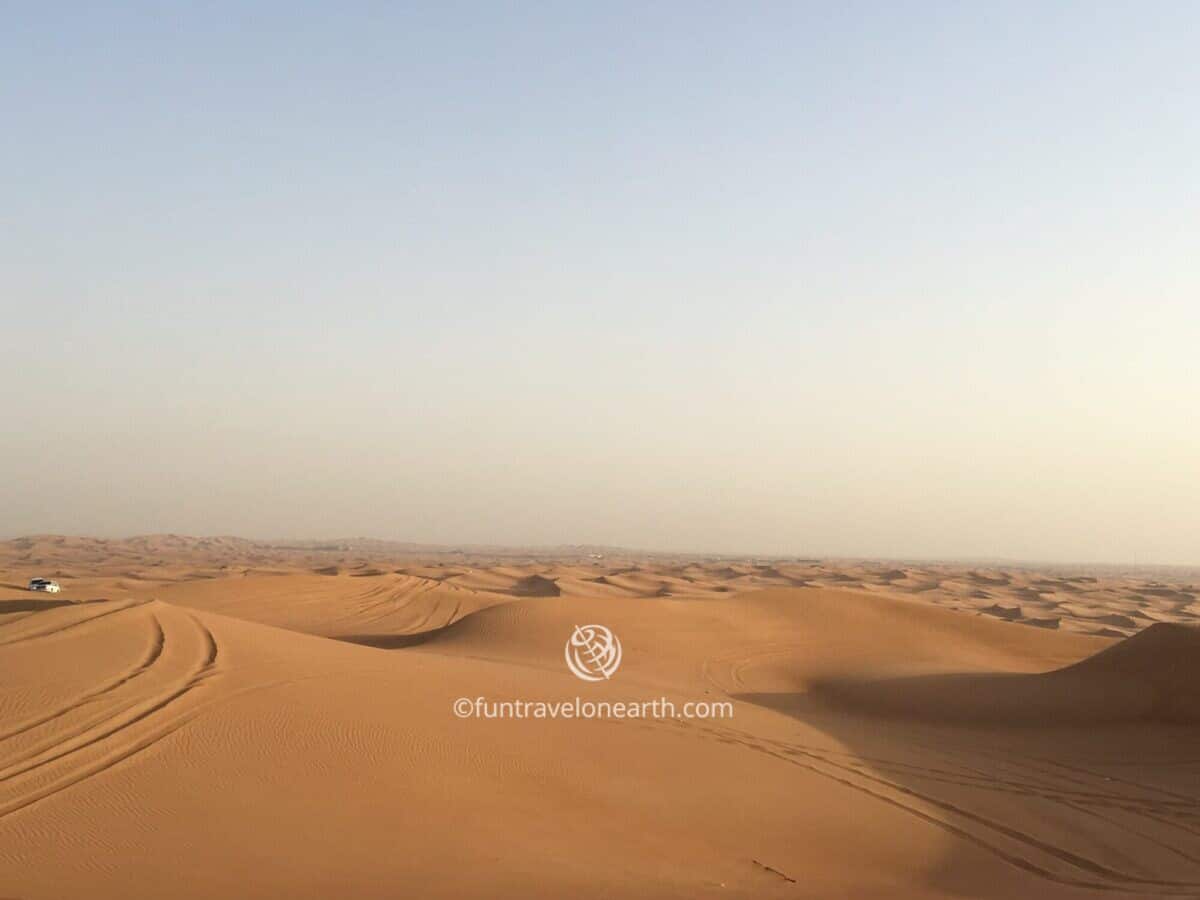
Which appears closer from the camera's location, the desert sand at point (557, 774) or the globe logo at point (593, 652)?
the desert sand at point (557, 774)

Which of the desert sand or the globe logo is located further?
the globe logo

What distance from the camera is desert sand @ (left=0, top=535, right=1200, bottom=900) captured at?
6605 mm

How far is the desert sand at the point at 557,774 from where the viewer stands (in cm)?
661

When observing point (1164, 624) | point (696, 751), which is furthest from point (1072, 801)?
point (1164, 624)

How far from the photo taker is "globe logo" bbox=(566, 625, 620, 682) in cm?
1909

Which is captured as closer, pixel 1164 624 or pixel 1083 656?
pixel 1164 624

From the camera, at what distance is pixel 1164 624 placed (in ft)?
57.1

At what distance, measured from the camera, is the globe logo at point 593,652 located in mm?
19089

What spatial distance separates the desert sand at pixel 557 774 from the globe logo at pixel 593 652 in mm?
533

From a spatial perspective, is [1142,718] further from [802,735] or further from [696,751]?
[696,751]

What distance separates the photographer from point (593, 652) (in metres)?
21.2

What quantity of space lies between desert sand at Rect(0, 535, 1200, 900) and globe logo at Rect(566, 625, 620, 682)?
53cm

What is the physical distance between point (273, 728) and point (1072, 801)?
923 cm

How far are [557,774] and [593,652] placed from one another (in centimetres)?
1152
